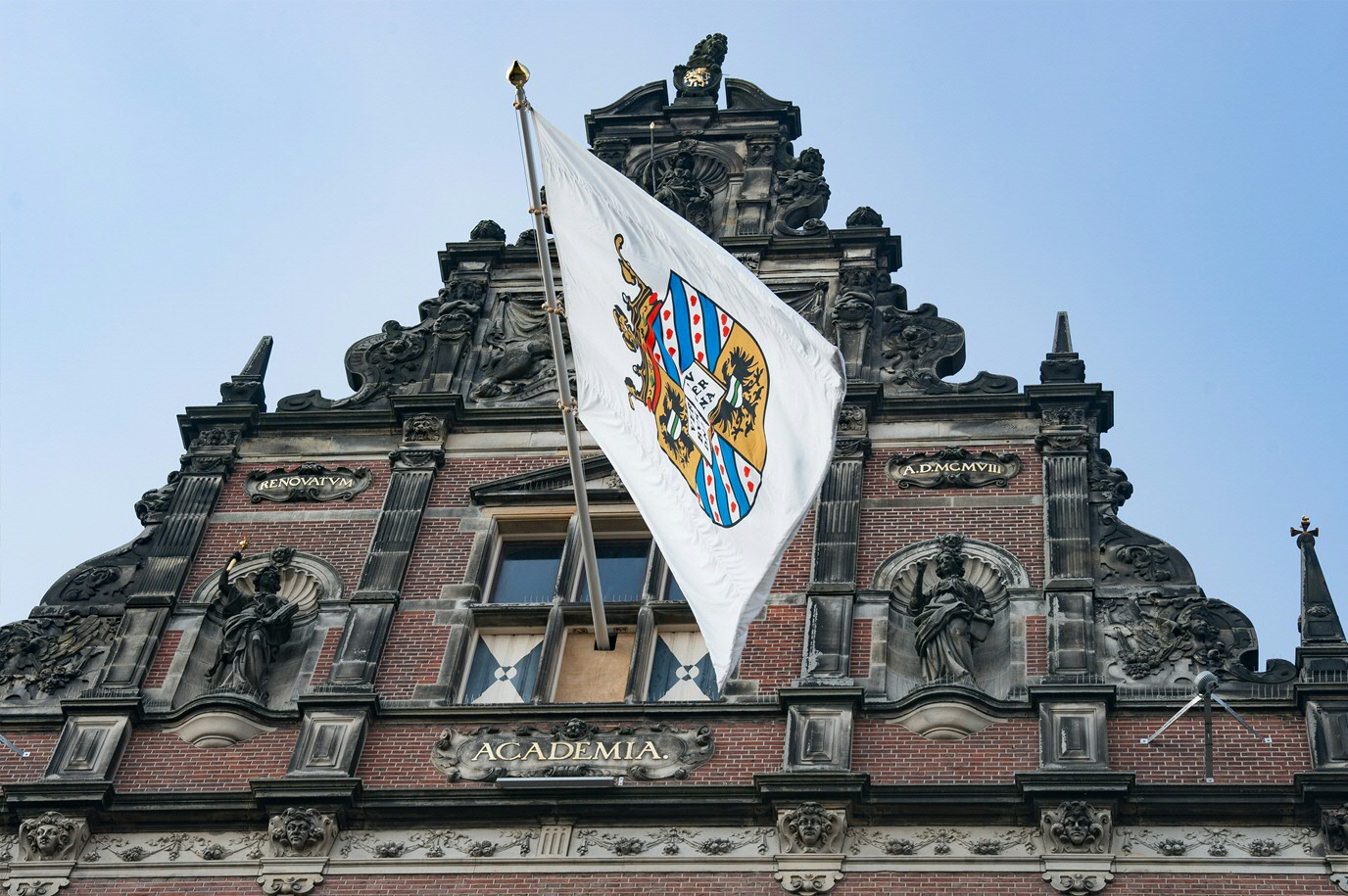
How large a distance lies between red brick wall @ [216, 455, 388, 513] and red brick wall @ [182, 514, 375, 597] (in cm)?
21

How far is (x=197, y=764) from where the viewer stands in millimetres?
23500

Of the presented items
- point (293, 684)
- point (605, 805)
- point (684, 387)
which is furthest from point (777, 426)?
point (293, 684)

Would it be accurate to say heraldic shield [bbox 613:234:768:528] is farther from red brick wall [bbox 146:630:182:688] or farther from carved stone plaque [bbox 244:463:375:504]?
red brick wall [bbox 146:630:182:688]

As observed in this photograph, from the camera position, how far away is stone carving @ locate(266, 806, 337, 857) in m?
22.4

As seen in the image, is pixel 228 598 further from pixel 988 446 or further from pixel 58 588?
pixel 988 446

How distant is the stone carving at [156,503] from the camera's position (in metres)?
26.5

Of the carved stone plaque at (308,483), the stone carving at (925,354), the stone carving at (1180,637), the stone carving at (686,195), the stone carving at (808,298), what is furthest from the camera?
the stone carving at (686,195)

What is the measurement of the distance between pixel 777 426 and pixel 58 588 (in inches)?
318

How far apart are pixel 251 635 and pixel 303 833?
2.66m

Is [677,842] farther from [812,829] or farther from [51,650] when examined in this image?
[51,650]

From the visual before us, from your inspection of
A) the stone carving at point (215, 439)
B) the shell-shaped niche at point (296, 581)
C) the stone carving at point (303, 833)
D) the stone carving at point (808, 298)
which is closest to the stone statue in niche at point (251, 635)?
the shell-shaped niche at point (296, 581)

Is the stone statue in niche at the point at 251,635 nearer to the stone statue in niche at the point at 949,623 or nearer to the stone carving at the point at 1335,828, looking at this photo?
the stone statue in niche at the point at 949,623

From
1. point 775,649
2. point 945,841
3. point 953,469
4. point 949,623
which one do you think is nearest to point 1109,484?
point 953,469

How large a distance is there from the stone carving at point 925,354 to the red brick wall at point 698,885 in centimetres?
669
